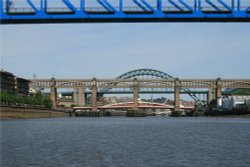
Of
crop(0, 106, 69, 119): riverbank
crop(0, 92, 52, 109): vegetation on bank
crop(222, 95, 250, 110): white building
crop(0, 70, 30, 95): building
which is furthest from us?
crop(222, 95, 250, 110): white building

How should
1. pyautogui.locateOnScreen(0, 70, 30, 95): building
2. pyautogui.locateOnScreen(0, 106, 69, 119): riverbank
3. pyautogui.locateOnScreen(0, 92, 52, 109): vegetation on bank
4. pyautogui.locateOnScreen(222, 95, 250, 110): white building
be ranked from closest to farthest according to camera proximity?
pyautogui.locateOnScreen(0, 106, 69, 119): riverbank → pyautogui.locateOnScreen(0, 92, 52, 109): vegetation on bank → pyautogui.locateOnScreen(0, 70, 30, 95): building → pyautogui.locateOnScreen(222, 95, 250, 110): white building

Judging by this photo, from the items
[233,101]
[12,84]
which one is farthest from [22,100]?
[233,101]

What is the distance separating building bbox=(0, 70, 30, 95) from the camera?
15938 centimetres

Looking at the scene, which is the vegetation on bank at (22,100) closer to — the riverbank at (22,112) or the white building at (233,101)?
the riverbank at (22,112)

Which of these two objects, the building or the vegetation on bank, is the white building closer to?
the vegetation on bank

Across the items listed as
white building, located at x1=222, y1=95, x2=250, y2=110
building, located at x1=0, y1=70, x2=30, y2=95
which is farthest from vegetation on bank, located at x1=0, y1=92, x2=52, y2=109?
white building, located at x1=222, y1=95, x2=250, y2=110

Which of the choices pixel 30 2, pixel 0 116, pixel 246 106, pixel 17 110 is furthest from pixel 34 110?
pixel 30 2

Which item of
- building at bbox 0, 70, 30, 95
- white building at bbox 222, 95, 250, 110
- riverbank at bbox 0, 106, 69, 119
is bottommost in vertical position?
riverbank at bbox 0, 106, 69, 119

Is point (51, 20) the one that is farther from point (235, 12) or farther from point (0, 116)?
point (0, 116)

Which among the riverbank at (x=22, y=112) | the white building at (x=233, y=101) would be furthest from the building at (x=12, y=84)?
the white building at (x=233, y=101)

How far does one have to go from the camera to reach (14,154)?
35.2 meters

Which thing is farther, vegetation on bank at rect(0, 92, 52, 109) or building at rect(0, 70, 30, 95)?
building at rect(0, 70, 30, 95)

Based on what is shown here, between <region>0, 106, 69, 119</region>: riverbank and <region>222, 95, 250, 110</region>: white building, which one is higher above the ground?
<region>222, 95, 250, 110</region>: white building

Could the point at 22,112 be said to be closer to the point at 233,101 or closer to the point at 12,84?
the point at 12,84
